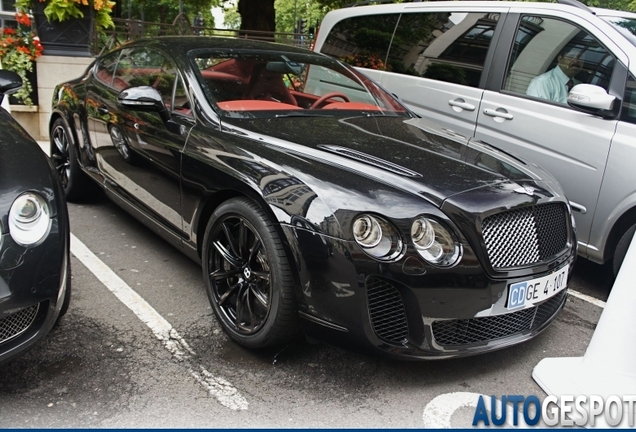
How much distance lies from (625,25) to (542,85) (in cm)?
64

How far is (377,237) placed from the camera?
267cm

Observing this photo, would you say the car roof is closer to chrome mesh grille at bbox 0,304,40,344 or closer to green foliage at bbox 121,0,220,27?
chrome mesh grille at bbox 0,304,40,344

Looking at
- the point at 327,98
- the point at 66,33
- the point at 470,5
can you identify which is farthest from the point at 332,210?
the point at 66,33

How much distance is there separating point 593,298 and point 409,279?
6.77 ft

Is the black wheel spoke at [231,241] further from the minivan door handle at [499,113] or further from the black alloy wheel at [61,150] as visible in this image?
the black alloy wheel at [61,150]

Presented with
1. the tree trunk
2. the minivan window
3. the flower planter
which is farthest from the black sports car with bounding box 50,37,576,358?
the tree trunk

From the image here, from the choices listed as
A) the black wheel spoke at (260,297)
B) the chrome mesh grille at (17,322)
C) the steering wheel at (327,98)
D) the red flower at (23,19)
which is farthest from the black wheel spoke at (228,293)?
the red flower at (23,19)

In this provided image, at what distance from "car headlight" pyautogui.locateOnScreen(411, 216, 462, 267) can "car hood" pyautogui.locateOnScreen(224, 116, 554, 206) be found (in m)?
0.12

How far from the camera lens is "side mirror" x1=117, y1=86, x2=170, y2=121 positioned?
3727mm

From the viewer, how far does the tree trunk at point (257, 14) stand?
15.0 meters

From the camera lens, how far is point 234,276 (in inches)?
128

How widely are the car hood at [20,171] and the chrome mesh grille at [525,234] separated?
6.21 ft

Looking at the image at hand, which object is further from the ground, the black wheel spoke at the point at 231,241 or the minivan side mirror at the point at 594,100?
the minivan side mirror at the point at 594,100

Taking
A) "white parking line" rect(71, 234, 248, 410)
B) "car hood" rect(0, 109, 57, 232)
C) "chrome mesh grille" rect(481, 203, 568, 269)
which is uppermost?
"car hood" rect(0, 109, 57, 232)
